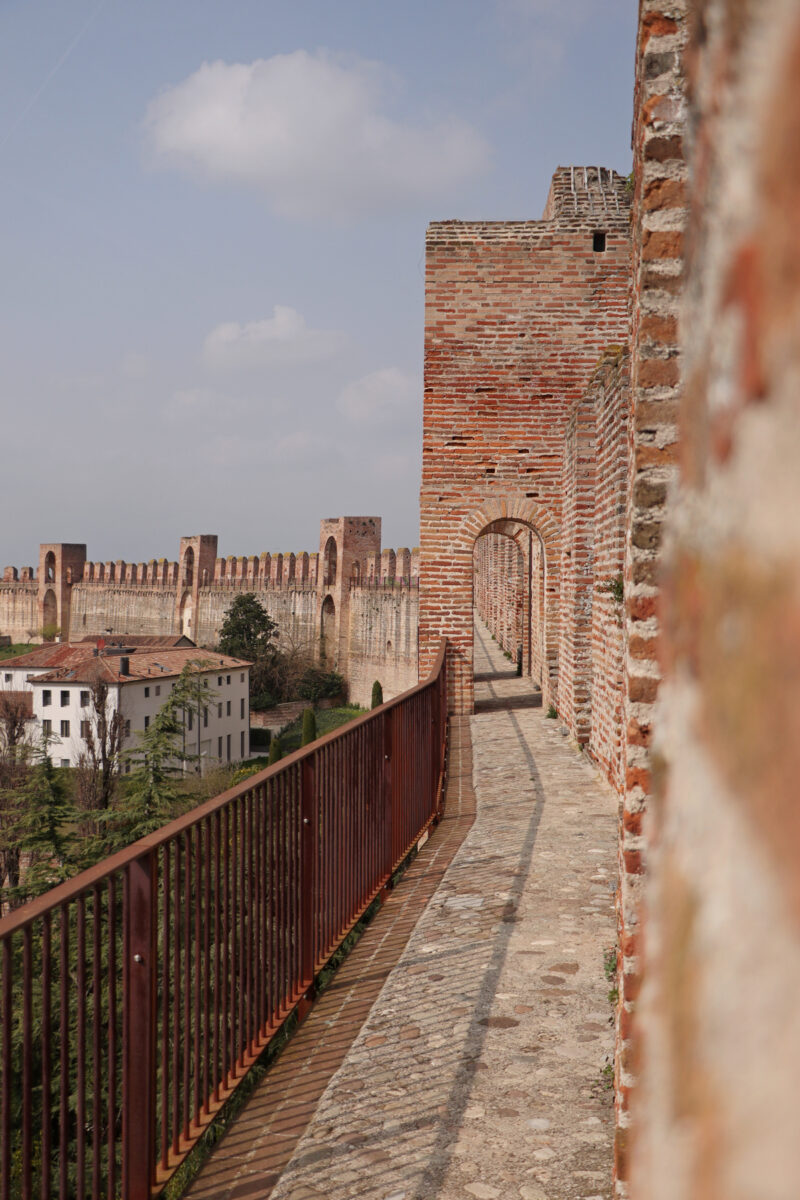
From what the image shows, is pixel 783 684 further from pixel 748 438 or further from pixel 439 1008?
pixel 439 1008

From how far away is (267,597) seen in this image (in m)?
53.0

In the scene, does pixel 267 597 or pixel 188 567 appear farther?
pixel 188 567

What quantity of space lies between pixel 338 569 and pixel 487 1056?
45900 mm

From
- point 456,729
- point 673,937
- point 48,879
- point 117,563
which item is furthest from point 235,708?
point 673,937

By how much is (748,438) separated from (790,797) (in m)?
0.15

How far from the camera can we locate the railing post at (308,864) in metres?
3.99

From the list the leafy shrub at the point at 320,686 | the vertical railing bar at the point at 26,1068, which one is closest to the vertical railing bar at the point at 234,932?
the vertical railing bar at the point at 26,1068

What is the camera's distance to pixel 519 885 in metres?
5.37

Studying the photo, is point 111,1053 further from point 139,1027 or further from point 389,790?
point 389,790

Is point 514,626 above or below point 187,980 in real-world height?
above

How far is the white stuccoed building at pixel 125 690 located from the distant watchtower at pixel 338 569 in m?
4.55

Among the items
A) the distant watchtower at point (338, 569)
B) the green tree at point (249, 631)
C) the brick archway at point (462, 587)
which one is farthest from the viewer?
the green tree at point (249, 631)

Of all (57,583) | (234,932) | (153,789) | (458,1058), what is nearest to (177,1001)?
(234,932)

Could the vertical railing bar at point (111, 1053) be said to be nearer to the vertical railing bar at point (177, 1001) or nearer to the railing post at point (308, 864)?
the vertical railing bar at point (177, 1001)
